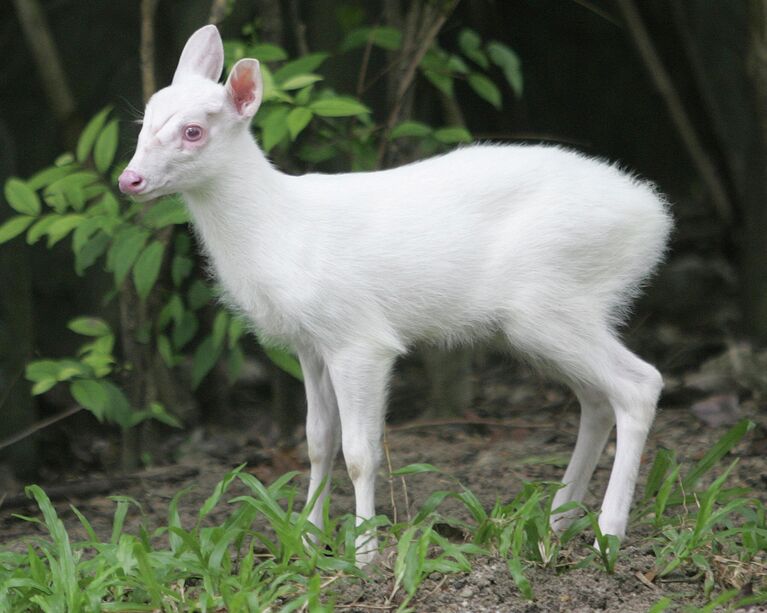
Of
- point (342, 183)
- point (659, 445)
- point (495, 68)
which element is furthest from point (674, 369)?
point (342, 183)

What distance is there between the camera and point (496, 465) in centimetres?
633

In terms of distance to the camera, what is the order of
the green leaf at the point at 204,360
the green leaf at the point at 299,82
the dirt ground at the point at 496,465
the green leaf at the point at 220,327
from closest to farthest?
the dirt ground at the point at 496,465, the green leaf at the point at 299,82, the green leaf at the point at 220,327, the green leaf at the point at 204,360

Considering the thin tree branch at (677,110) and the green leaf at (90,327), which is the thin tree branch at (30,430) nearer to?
the green leaf at (90,327)

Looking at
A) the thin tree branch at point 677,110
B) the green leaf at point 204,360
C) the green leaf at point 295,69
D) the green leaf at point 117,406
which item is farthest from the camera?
the thin tree branch at point 677,110

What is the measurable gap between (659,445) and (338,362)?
256cm

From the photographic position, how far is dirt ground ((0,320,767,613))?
4172 millimetres

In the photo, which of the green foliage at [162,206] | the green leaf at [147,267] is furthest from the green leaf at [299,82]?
the green leaf at [147,267]

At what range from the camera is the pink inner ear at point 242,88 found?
4414 mm

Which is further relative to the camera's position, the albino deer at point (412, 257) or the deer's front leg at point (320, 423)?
the deer's front leg at point (320, 423)

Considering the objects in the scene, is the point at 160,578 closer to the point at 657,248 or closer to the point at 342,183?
the point at 342,183

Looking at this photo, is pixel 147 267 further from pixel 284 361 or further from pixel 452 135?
pixel 452 135

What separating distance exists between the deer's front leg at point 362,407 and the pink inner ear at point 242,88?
0.98 m

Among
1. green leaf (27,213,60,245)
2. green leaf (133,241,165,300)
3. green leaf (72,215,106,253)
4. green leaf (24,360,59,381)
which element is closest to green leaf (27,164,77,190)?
green leaf (27,213,60,245)

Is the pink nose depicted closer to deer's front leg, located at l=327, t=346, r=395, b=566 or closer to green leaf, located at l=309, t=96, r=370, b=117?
deer's front leg, located at l=327, t=346, r=395, b=566
